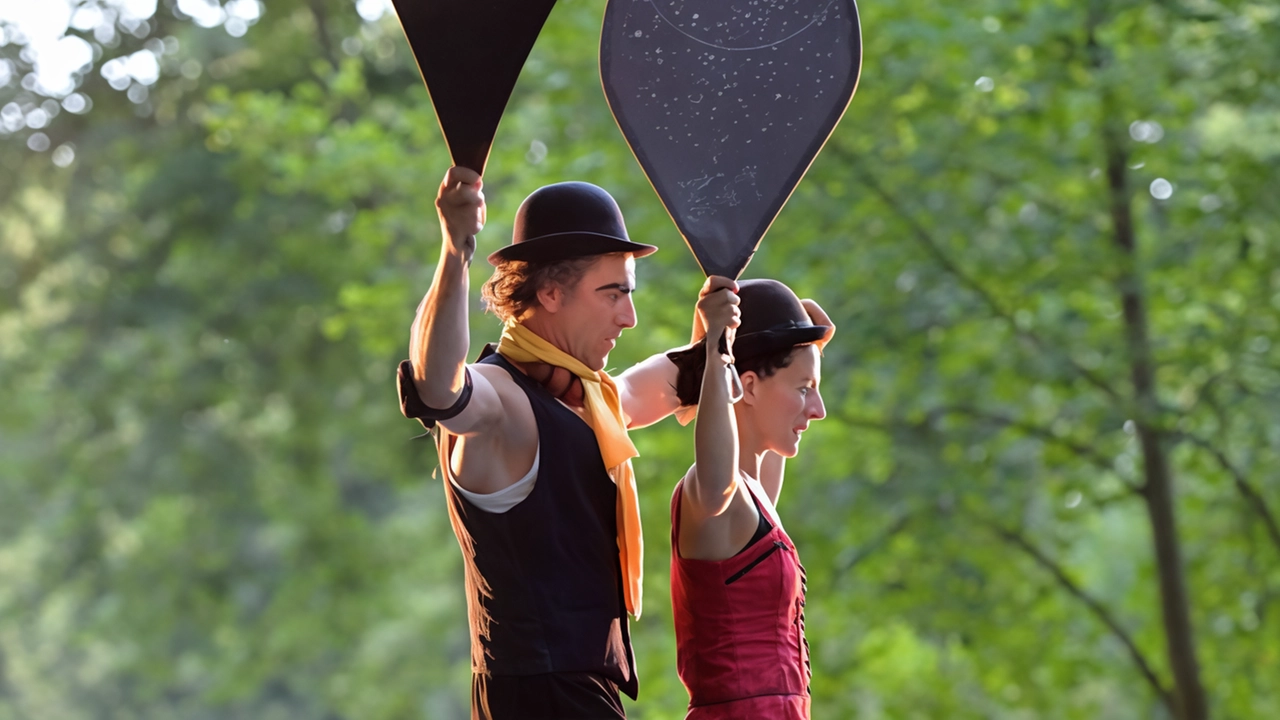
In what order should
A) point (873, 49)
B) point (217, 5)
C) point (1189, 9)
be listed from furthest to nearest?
point (217, 5) → point (873, 49) → point (1189, 9)

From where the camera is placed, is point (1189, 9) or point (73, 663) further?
point (73, 663)

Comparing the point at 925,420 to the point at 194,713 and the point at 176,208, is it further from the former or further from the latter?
the point at 194,713

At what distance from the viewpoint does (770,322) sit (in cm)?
212

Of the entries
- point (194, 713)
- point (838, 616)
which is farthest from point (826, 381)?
point (194, 713)

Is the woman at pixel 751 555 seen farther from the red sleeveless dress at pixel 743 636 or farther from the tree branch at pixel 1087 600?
the tree branch at pixel 1087 600

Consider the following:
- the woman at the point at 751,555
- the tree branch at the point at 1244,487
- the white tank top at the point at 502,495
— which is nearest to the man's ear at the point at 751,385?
the woman at the point at 751,555

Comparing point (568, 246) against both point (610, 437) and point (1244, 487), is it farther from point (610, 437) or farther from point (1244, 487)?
point (1244, 487)

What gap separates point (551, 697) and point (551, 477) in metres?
0.30

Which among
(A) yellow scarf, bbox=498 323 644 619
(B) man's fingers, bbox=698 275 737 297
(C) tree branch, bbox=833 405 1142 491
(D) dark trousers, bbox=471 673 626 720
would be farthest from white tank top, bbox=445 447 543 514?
(C) tree branch, bbox=833 405 1142 491

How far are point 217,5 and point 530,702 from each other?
9029mm

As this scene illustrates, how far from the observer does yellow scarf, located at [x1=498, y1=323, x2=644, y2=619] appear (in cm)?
197

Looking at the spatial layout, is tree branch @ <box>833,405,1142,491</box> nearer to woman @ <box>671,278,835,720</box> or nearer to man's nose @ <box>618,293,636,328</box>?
woman @ <box>671,278,835,720</box>

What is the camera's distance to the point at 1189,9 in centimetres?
513

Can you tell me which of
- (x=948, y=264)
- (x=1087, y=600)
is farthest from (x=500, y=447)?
(x=1087, y=600)
